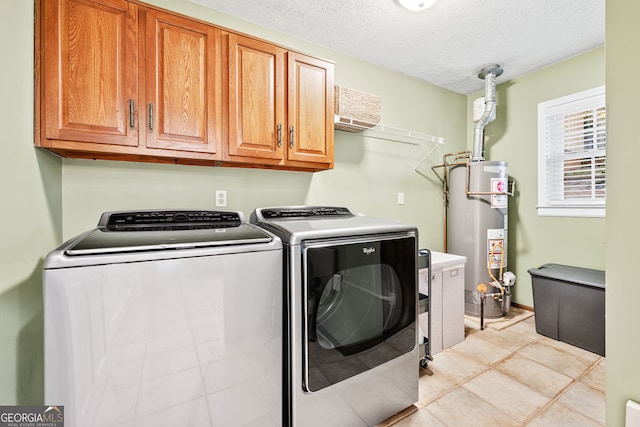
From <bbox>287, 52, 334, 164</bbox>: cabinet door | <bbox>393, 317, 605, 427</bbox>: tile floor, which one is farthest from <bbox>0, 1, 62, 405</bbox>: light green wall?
<bbox>393, 317, 605, 427</bbox>: tile floor

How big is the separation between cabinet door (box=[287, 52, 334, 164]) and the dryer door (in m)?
0.84

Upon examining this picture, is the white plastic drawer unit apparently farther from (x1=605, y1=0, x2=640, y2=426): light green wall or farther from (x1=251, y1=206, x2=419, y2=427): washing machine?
(x1=605, y1=0, x2=640, y2=426): light green wall

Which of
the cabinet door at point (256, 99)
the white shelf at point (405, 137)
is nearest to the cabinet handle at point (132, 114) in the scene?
the cabinet door at point (256, 99)

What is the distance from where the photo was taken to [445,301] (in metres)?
2.27

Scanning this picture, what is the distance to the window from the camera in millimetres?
2562

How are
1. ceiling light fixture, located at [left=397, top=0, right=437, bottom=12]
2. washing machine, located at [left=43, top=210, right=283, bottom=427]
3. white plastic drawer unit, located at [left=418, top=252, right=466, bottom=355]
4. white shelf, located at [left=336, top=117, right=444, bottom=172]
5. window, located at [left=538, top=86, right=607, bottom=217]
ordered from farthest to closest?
white shelf, located at [left=336, top=117, right=444, bottom=172], window, located at [left=538, top=86, right=607, bottom=217], white plastic drawer unit, located at [left=418, top=252, right=466, bottom=355], ceiling light fixture, located at [left=397, top=0, right=437, bottom=12], washing machine, located at [left=43, top=210, right=283, bottom=427]

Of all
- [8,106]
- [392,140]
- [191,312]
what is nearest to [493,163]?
[392,140]

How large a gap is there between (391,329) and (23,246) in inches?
67.6

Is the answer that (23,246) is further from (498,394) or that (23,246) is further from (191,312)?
(498,394)

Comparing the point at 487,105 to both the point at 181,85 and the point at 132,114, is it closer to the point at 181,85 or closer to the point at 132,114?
the point at 181,85

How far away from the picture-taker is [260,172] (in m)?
2.15

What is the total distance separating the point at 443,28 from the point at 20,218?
9.17 ft

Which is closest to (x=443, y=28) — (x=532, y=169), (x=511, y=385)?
(x=532, y=169)

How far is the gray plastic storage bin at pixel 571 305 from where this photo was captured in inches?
86.5
